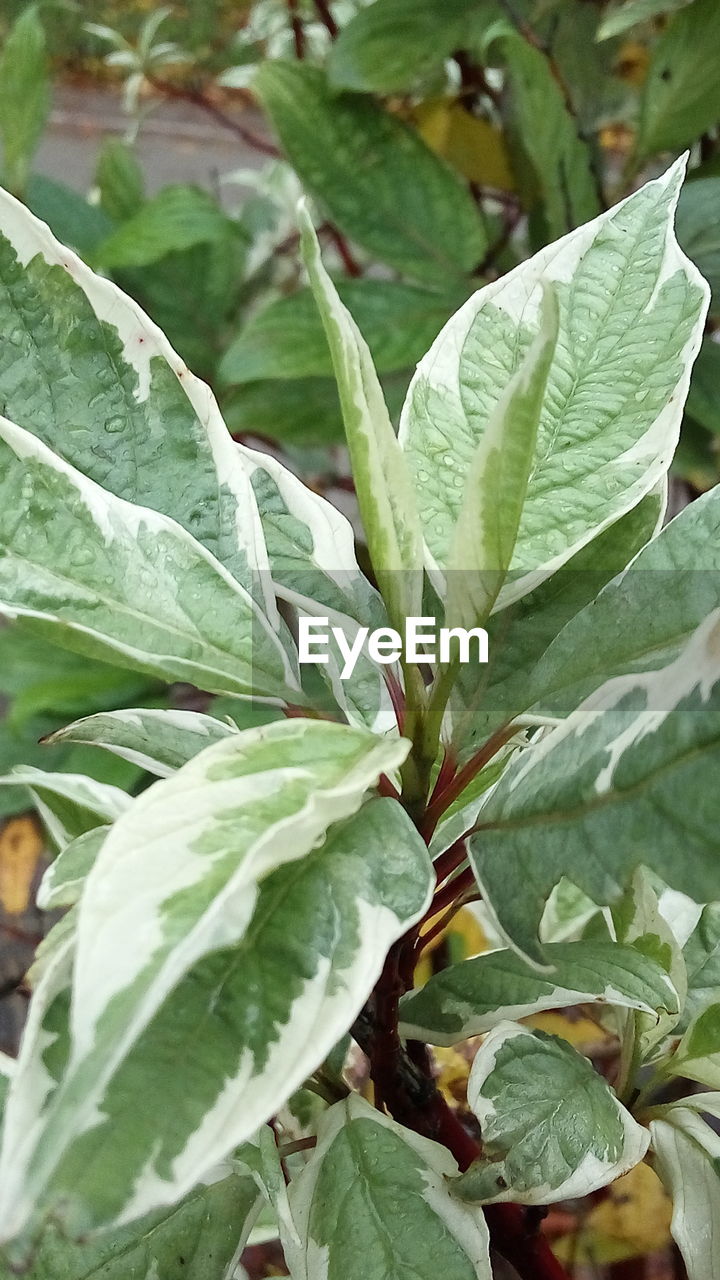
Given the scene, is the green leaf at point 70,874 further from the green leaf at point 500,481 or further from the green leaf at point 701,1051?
the green leaf at point 701,1051

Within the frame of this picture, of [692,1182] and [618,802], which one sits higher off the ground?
[618,802]

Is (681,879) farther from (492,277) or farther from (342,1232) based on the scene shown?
(492,277)

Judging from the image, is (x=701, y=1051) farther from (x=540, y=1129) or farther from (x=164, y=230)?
(x=164, y=230)

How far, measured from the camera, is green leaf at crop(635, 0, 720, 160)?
678 mm

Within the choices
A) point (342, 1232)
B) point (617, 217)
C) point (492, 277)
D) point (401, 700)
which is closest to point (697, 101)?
point (492, 277)

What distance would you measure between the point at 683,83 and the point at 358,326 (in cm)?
29

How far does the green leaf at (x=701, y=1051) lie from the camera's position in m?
0.35

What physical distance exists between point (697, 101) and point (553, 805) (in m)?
0.65

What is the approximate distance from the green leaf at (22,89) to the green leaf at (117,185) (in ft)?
0.71

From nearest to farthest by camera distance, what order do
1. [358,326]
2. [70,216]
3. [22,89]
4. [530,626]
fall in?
[530,626], [358,326], [22,89], [70,216]

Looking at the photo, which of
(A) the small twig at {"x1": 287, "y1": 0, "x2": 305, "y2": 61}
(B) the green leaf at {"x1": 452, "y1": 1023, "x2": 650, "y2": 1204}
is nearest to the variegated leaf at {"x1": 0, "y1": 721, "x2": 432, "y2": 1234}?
(B) the green leaf at {"x1": 452, "y1": 1023, "x2": 650, "y2": 1204}

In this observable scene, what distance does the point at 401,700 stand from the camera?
12.4 inches

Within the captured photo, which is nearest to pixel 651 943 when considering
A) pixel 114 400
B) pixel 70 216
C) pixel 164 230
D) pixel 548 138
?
pixel 114 400

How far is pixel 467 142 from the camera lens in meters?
0.82
